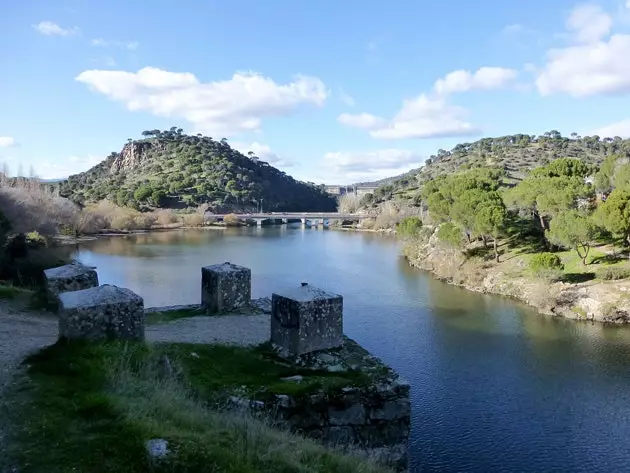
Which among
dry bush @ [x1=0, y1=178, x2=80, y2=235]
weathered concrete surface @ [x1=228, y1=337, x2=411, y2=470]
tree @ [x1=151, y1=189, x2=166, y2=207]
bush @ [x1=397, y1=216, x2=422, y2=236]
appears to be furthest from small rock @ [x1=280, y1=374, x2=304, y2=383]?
tree @ [x1=151, y1=189, x2=166, y2=207]

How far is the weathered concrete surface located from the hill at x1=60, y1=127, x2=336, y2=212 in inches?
3329

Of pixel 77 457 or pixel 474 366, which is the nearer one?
pixel 77 457

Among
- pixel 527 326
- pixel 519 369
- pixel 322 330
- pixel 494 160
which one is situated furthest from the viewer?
pixel 494 160

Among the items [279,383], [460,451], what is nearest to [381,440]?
[279,383]

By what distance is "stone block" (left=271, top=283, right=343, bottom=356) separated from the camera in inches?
427

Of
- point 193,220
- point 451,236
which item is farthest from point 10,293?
point 193,220

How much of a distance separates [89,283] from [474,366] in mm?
14173

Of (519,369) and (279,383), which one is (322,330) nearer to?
(279,383)

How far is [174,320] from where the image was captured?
14.0 meters

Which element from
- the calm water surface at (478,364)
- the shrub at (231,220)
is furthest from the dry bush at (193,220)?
the calm water surface at (478,364)

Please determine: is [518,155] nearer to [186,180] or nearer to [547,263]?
[186,180]

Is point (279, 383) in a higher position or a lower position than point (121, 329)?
lower

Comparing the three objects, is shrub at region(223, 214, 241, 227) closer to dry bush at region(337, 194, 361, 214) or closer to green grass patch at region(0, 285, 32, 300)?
dry bush at region(337, 194, 361, 214)

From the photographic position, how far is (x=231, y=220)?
9338 cm
